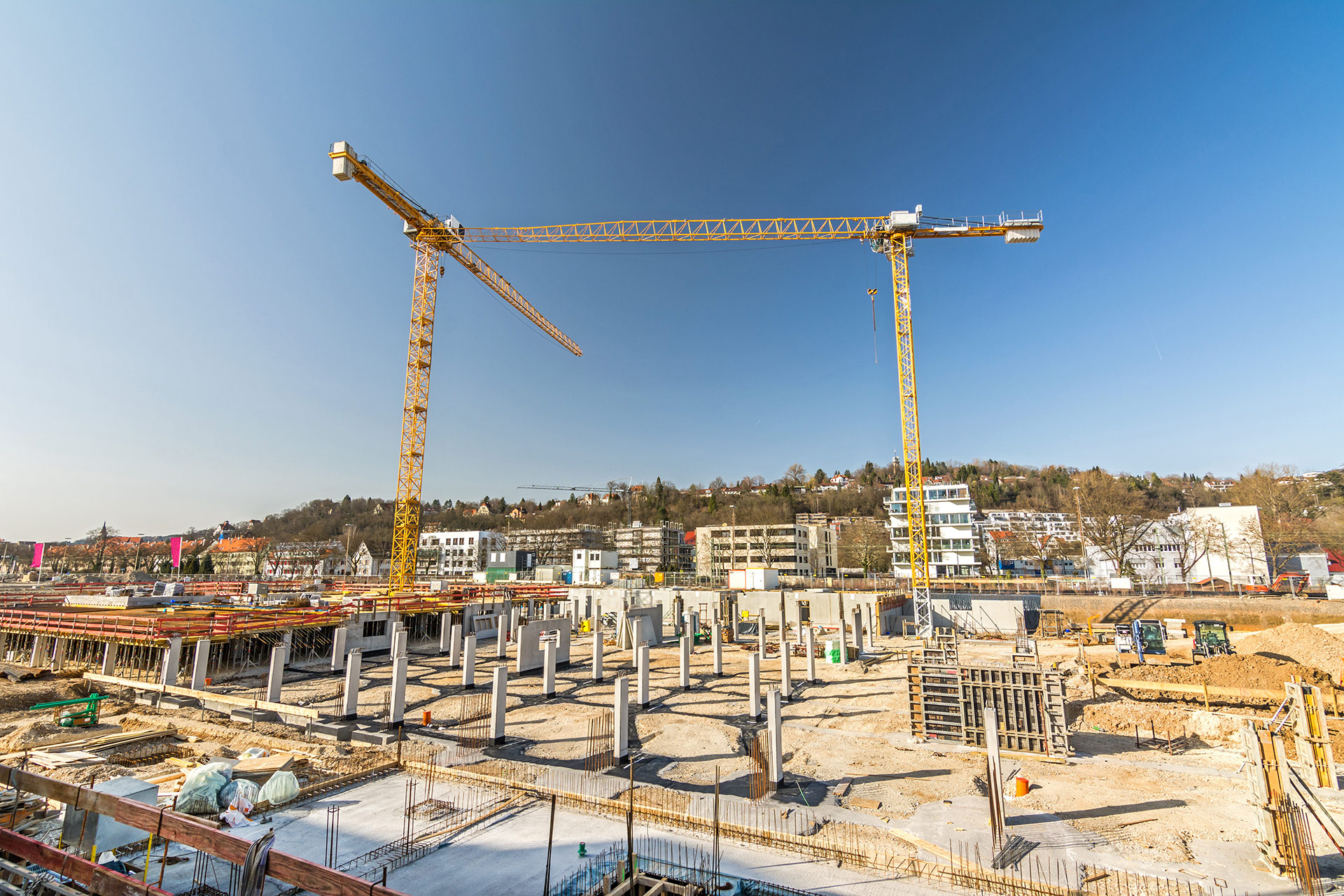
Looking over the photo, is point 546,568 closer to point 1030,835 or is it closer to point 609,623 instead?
point 609,623

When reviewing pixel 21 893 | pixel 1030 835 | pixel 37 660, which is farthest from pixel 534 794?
pixel 37 660

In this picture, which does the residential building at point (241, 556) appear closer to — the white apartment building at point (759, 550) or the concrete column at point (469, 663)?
the white apartment building at point (759, 550)

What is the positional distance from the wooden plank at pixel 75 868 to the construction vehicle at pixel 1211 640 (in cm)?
3790

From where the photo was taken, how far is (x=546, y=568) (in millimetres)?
79062

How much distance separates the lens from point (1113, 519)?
66.2 meters

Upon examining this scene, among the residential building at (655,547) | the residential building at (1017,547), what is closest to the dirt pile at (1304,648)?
the residential building at (1017,547)

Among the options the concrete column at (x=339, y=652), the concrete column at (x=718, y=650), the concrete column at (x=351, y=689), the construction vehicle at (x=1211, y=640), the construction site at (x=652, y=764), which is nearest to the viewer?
the construction site at (x=652, y=764)

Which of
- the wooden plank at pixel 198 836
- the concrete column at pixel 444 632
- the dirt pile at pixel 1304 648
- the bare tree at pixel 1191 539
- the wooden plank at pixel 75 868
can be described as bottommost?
the concrete column at pixel 444 632

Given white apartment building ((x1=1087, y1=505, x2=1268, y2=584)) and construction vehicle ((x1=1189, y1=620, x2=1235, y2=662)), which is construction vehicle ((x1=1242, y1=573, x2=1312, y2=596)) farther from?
construction vehicle ((x1=1189, y1=620, x2=1235, y2=662))

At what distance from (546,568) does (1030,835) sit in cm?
7207

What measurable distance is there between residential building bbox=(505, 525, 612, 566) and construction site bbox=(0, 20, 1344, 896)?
93.0m

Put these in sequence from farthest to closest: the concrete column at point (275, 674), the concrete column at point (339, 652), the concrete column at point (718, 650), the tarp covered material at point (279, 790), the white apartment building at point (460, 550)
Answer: the white apartment building at point (460, 550) → the concrete column at point (339, 652) → the concrete column at point (718, 650) → the concrete column at point (275, 674) → the tarp covered material at point (279, 790)

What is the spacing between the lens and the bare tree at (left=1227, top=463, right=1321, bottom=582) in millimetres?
59469

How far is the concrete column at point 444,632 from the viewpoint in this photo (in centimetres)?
Result: 3559
